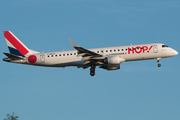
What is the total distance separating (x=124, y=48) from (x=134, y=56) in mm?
2294

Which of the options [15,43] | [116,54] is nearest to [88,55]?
[116,54]

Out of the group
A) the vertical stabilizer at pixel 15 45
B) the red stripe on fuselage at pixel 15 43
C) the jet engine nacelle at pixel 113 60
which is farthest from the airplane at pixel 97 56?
the red stripe on fuselage at pixel 15 43

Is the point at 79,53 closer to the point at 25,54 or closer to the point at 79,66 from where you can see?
the point at 79,66

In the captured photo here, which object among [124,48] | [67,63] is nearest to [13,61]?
[67,63]

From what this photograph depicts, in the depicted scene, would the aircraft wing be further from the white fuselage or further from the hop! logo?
the hop! logo

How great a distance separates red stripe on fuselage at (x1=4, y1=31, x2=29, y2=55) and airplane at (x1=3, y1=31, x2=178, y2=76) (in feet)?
2.84

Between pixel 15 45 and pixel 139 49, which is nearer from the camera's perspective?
pixel 139 49

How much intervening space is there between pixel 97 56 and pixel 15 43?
56.7 feet

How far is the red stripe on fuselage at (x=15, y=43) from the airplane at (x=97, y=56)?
2.84 ft

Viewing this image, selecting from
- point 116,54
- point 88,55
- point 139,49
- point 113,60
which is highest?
point 139,49

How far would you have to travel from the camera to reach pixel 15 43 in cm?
6619

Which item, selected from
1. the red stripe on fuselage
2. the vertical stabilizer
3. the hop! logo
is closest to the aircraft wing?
the hop! logo

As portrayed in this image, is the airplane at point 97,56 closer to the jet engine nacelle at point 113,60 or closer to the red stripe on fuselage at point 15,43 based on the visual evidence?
the jet engine nacelle at point 113,60

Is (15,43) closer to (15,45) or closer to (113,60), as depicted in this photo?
(15,45)
